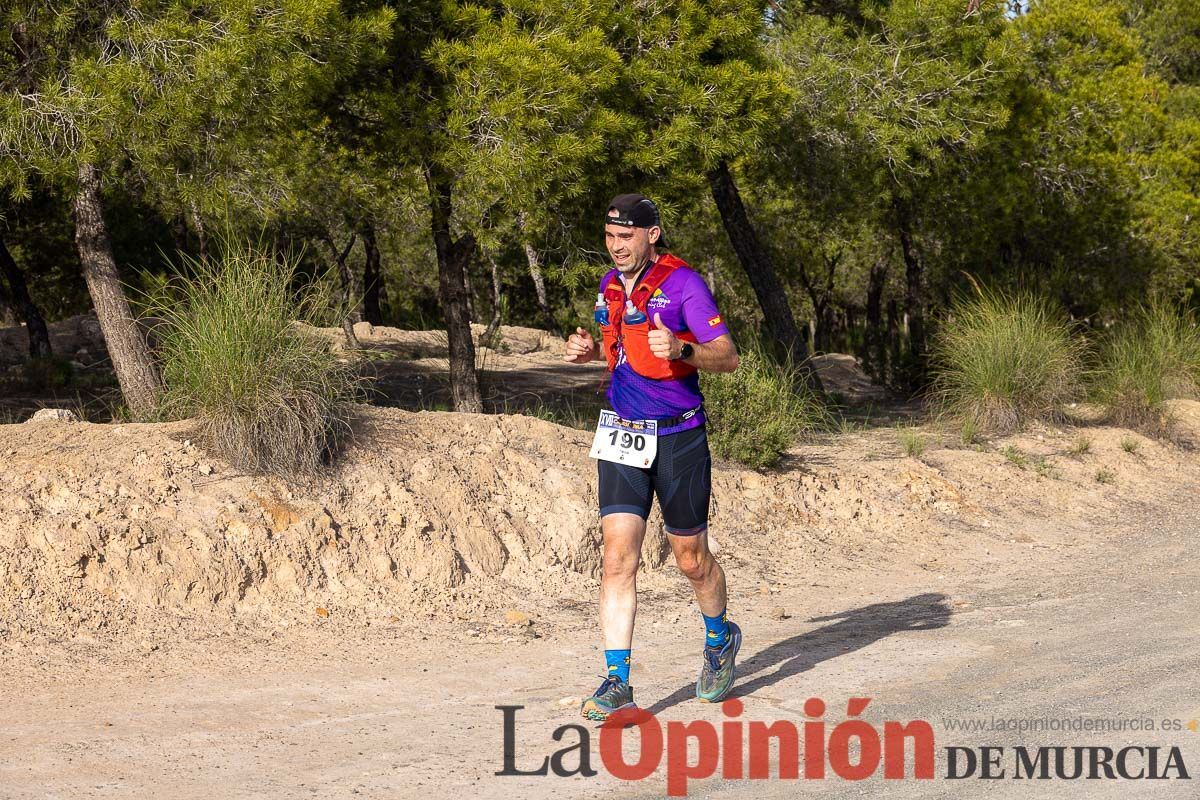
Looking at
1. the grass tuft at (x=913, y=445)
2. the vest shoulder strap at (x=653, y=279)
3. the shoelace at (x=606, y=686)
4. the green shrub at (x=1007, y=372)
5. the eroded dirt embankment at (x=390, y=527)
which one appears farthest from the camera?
the green shrub at (x=1007, y=372)

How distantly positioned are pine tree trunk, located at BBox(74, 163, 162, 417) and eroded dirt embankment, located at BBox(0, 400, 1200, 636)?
73.1 inches

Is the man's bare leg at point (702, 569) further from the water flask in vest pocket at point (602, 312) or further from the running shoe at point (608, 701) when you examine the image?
the water flask in vest pocket at point (602, 312)

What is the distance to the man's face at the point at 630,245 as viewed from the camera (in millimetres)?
5402

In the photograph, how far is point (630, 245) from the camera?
5.41 metres

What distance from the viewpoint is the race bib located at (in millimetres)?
5336

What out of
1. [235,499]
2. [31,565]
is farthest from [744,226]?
[31,565]

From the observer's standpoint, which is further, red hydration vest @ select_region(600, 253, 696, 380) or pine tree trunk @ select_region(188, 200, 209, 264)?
pine tree trunk @ select_region(188, 200, 209, 264)

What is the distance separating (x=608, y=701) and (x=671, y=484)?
3.03 ft

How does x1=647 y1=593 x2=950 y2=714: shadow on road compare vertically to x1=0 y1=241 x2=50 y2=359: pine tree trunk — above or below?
below

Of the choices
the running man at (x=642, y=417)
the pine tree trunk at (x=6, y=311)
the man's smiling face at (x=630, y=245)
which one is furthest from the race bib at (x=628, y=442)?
the pine tree trunk at (x=6, y=311)

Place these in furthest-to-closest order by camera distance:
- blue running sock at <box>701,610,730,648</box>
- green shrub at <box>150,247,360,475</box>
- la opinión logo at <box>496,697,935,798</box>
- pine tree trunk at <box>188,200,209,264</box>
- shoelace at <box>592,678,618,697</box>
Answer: pine tree trunk at <box>188,200,209,264</box> < green shrub at <box>150,247,360,475</box> < blue running sock at <box>701,610,730,648</box> < shoelace at <box>592,678,618,697</box> < la opinión logo at <box>496,697,935,798</box>

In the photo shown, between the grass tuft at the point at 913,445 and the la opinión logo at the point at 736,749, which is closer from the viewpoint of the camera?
the la opinión logo at the point at 736,749

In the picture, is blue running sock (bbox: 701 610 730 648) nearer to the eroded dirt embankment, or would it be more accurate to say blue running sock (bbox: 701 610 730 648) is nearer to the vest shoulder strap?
the vest shoulder strap

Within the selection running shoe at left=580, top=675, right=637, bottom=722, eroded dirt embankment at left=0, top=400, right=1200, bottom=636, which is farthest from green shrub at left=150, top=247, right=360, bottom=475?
running shoe at left=580, top=675, right=637, bottom=722
